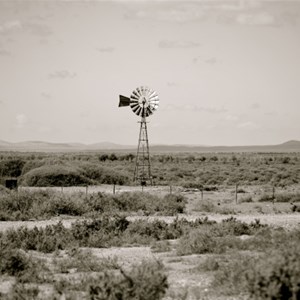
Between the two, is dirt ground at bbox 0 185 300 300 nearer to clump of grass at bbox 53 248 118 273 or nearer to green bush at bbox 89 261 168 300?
clump of grass at bbox 53 248 118 273

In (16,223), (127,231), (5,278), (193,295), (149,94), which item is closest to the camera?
(193,295)

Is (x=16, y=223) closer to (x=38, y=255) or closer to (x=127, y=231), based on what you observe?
(x=127, y=231)

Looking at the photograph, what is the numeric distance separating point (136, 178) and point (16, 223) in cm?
2533

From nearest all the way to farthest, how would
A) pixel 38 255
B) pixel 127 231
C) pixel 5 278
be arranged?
pixel 5 278 → pixel 38 255 → pixel 127 231

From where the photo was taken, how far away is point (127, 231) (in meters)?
20.8

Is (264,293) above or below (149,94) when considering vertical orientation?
below

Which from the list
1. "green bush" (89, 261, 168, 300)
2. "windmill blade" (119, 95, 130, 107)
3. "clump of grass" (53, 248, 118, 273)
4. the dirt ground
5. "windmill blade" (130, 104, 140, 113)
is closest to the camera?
"green bush" (89, 261, 168, 300)

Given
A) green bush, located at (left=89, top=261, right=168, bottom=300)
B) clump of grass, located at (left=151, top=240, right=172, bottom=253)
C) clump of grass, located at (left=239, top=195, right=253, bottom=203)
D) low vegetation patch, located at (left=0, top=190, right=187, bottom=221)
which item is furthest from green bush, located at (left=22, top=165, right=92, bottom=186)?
green bush, located at (left=89, top=261, right=168, bottom=300)

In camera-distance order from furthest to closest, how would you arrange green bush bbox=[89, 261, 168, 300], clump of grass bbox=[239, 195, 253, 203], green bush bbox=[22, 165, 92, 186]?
green bush bbox=[22, 165, 92, 186]
clump of grass bbox=[239, 195, 253, 203]
green bush bbox=[89, 261, 168, 300]

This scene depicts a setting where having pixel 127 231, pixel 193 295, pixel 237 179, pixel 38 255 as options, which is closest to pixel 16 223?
pixel 127 231

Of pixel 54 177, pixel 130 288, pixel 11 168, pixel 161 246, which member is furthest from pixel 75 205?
pixel 11 168

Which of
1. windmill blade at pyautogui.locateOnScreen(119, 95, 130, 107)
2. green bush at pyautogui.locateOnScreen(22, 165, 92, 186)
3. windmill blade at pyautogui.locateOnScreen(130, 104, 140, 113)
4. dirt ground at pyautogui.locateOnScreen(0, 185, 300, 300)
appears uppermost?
windmill blade at pyautogui.locateOnScreen(119, 95, 130, 107)

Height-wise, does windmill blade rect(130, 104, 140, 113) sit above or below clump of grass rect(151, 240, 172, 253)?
above

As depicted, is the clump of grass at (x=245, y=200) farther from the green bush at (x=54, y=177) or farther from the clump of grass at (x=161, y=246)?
the clump of grass at (x=161, y=246)
